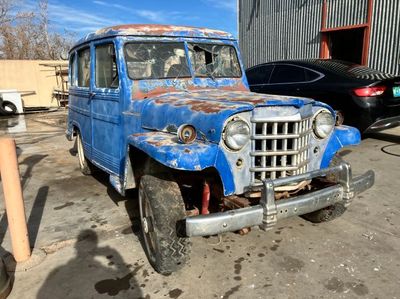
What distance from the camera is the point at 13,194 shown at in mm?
3029

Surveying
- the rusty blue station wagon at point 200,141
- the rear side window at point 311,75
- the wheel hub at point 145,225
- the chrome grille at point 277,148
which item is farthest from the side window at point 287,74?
the wheel hub at point 145,225

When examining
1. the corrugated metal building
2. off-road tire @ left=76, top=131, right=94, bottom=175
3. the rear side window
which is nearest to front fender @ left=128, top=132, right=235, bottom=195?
off-road tire @ left=76, top=131, right=94, bottom=175

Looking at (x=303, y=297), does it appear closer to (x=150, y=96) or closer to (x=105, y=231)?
(x=105, y=231)

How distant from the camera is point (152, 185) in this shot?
2895 millimetres

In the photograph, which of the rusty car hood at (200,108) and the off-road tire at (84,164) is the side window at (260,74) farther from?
the rusty car hood at (200,108)

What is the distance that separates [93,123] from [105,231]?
59.8 inches

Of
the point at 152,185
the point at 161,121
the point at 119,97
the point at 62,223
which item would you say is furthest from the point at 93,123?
the point at 152,185

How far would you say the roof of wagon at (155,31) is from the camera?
152 inches

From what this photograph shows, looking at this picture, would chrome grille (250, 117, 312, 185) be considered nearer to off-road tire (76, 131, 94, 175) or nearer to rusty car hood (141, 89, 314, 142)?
rusty car hood (141, 89, 314, 142)

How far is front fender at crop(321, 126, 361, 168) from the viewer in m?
3.25

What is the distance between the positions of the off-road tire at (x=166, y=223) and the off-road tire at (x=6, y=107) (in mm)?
14643

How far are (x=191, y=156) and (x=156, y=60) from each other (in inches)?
69.8

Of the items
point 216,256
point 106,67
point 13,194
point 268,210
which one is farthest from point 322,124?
point 13,194

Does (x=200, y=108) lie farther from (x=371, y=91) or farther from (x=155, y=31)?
(x=371, y=91)
